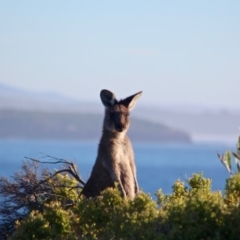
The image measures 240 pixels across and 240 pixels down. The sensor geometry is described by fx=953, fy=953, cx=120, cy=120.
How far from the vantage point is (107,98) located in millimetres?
11781

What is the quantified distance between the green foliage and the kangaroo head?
2374mm

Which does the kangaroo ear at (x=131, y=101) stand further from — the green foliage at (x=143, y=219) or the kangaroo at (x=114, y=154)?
the green foliage at (x=143, y=219)

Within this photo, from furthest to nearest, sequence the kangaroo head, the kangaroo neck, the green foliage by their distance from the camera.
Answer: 1. the kangaroo neck
2. the kangaroo head
3. the green foliage

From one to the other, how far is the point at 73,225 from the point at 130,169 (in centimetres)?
319

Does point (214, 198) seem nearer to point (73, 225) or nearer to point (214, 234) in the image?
point (214, 234)

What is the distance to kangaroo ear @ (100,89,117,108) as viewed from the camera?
1171 centimetres

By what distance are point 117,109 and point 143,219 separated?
Answer: 3.69 meters

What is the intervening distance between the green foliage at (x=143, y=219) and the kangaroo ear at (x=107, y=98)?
2.45m

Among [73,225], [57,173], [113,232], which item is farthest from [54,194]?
[113,232]

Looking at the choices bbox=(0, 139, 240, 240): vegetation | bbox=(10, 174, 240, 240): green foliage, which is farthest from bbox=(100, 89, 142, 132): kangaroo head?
bbox=(10, 174, 240, 240): green foliage

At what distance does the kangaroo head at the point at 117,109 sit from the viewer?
11.7 metres

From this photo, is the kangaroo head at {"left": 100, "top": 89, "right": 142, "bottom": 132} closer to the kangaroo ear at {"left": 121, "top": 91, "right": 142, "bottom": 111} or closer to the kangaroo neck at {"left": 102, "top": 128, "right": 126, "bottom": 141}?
the kangaroo ear at {"left": 121, "top": 91, "right": 142, "bottom": 111}

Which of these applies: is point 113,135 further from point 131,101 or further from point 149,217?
point 149,217

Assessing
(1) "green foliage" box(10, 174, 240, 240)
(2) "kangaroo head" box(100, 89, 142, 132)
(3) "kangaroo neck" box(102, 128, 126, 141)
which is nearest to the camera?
(1) "green foliage" box(10, 174, 240, 240)
